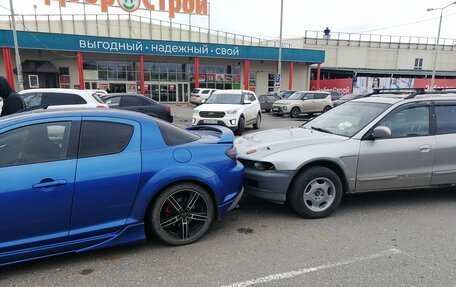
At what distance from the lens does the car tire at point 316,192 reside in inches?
171

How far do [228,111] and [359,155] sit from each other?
25.0ft

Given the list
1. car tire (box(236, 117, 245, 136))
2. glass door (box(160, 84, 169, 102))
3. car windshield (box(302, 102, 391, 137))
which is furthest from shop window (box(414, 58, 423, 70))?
car windshield (box(302, 102, 391, 137))

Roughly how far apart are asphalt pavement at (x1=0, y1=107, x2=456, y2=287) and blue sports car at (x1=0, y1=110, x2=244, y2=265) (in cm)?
22

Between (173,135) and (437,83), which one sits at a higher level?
(437,83)

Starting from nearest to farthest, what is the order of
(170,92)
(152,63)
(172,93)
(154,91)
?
(152,63)
(154,91)
(170,92)
(172,93)

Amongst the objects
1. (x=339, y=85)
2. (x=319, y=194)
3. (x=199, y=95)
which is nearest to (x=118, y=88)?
(x=199, y=95)

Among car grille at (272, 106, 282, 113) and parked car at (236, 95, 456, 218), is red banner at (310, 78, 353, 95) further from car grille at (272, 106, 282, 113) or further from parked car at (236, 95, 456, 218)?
parked car at (236, 95, 456, 218)

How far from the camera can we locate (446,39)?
54969 mm

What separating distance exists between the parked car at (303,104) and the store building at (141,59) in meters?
15.5

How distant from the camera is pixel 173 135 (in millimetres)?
3760

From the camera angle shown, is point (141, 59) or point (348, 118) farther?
point (141, 59)

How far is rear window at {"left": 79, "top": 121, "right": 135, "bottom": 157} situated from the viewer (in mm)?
3271

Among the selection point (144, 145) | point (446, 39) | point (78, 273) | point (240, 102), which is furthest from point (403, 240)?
point (446, 39)

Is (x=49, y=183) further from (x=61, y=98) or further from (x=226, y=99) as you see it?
(x=226, y=99)
